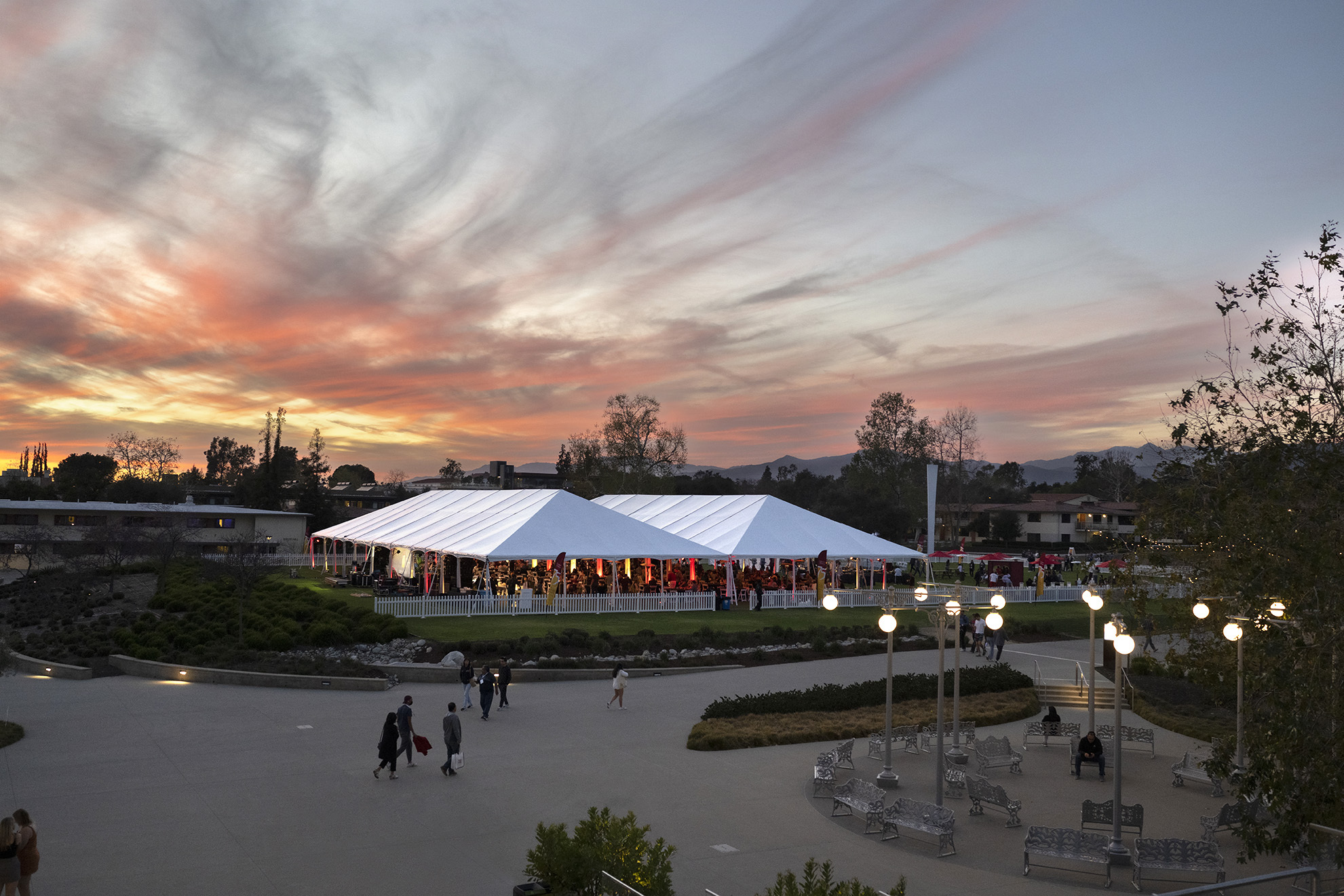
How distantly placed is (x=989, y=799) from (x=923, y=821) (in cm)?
166

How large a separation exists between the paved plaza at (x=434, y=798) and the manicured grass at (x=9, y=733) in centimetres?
21

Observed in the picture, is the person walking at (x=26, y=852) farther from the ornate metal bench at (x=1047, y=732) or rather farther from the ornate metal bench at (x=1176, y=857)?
the ornate metal bench at (x=1047, y=732)

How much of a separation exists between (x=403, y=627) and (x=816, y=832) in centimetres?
1723

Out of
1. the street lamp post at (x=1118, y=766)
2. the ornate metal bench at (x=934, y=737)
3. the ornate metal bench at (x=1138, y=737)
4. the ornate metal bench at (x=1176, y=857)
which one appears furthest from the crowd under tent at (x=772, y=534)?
the ornate metal bench at (x=1176, y=857)

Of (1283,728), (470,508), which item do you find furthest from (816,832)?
(470,508)

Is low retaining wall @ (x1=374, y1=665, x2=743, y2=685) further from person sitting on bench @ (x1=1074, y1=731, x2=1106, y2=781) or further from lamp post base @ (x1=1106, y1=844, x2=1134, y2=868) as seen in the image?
lamp post base @ (x1=1106, y1=844, x2=1134, y2=868)

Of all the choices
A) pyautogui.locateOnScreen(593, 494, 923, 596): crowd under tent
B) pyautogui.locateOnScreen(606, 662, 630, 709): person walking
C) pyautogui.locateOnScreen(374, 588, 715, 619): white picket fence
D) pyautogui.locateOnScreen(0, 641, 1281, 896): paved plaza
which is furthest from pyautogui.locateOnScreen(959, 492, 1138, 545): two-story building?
pyautogui.locateOnScreen(0, 641, 1281, 896): paved plaza

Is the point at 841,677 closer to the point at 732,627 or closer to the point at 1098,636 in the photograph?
the point at 732,627

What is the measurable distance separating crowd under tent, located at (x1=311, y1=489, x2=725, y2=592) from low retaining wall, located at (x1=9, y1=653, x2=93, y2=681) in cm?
1271

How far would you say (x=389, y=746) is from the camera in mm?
12914

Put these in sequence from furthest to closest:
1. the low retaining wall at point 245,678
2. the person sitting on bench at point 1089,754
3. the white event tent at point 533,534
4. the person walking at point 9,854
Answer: the white event tent at point 533,534
the low retaining wall at point 245,678
the person sitting on bench at point 1089,754
the person walking at point 9,854

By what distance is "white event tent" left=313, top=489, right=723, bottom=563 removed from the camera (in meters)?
33.8

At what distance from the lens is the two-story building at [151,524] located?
50.2m

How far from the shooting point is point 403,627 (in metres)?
25.8
